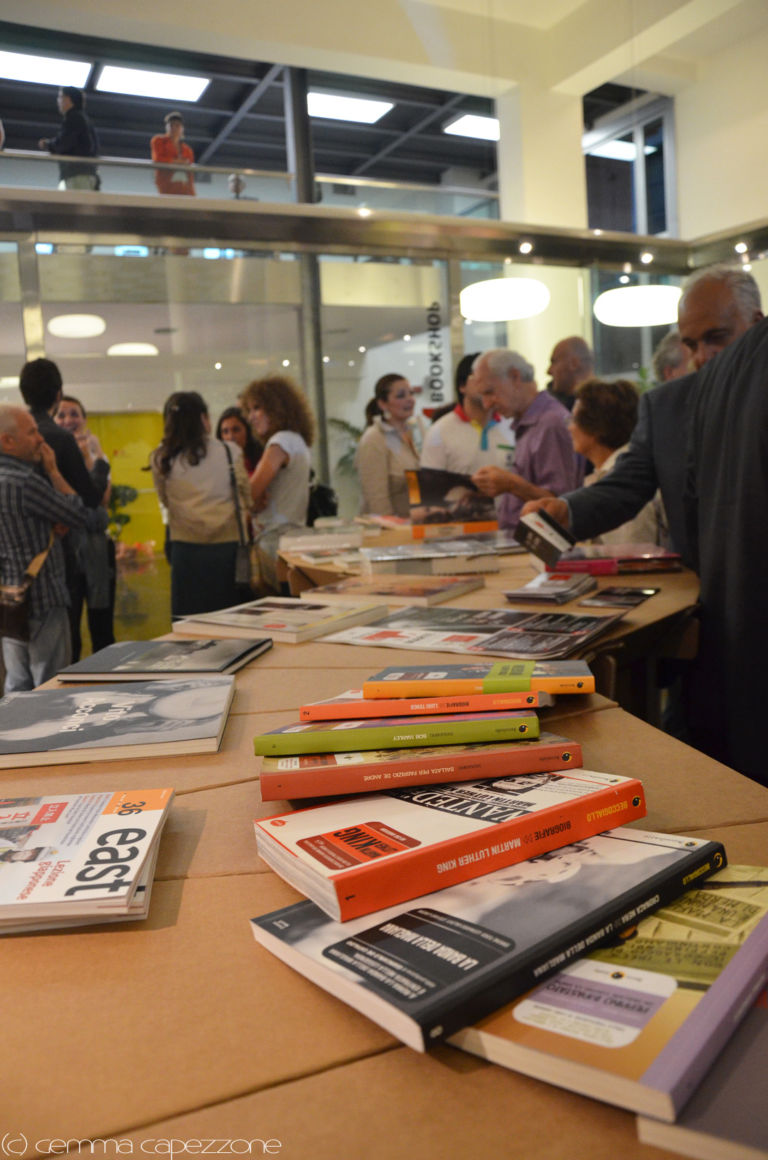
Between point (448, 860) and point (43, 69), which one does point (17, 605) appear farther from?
point (43, 69)

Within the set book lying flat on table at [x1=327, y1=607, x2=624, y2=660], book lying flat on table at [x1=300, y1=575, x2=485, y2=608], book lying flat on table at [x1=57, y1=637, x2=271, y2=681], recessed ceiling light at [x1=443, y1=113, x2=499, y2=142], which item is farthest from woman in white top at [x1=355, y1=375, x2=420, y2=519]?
recessed ceiling light at [x1=443, y1=113, x2=499, y2=142]

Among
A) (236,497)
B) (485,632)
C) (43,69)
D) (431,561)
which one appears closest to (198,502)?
(236,497)

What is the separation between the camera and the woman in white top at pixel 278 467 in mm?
4797

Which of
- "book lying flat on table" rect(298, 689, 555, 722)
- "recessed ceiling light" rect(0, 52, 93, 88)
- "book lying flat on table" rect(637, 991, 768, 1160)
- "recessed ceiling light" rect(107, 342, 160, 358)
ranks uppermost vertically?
"recessed ceiling light" rect(0, 52, 93, 88)

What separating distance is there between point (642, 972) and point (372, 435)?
5026 mm

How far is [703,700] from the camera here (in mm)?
2355

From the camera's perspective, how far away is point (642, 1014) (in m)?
0.56

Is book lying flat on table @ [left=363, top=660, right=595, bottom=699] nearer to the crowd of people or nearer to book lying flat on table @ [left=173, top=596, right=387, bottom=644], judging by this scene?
book lying flat on table @ [left=173, top=596, right=387, bottom=644]

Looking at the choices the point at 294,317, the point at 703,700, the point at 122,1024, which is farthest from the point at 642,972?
the point at 294,317

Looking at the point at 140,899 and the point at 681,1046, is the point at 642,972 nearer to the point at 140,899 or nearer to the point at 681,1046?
the point at 681,1046

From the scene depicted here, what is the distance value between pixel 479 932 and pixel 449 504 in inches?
119

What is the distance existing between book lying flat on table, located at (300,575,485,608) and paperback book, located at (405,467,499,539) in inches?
26.3

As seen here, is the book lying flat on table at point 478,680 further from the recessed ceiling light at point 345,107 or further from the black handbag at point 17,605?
the recessed ceiling light at point 345,107

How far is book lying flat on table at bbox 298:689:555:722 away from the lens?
1157mm
